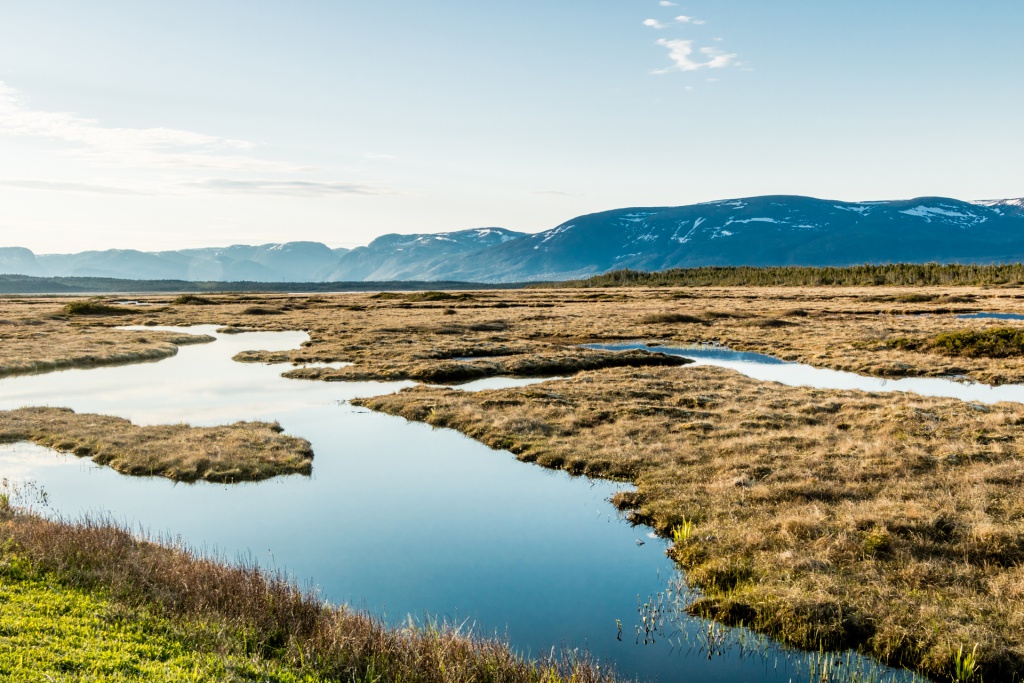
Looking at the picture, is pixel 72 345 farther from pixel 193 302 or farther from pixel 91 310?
pixel 193 302

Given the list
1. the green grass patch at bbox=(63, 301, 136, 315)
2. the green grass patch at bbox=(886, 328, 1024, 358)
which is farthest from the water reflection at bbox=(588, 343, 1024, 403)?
the green grass patch at bbox=(63, 301, 136, 315)

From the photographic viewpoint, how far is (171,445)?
28.8 m

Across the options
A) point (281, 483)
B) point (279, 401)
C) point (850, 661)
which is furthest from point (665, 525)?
Result: point (279, 401)

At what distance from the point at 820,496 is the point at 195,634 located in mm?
17674

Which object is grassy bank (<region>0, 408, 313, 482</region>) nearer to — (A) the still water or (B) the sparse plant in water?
(A) the still water

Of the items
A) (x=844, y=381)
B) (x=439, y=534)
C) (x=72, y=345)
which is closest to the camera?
(x=439, y=534)

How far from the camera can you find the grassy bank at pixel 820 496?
13.9 m

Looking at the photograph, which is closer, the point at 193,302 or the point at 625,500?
the point at 625,500

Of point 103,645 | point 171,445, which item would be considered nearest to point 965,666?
point 103,645

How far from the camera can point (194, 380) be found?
4788 centimetres

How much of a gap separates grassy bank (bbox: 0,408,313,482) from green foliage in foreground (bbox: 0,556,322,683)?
13089 millimetres

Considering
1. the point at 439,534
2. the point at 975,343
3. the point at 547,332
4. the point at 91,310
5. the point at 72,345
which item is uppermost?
the point at 91,310

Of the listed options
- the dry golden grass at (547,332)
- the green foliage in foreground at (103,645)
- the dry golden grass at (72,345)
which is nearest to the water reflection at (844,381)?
the dry golden grass at (547,332)

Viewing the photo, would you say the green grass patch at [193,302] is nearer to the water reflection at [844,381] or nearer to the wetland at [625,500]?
the wetland at [625,500]
